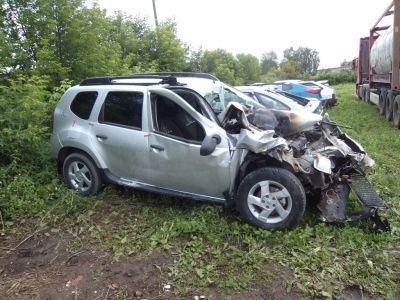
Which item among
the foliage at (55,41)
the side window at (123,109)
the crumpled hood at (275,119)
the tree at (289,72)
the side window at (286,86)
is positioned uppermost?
the foliage at (55,41)

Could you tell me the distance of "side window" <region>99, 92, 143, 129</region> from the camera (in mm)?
Answer: 5156

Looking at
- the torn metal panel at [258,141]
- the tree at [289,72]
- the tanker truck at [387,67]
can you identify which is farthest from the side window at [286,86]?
the tree at [289,72]

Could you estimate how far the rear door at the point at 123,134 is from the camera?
5090mm

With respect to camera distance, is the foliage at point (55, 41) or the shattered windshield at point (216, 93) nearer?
the shattered windshield at point (216, 93)

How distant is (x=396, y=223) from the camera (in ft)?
15.0

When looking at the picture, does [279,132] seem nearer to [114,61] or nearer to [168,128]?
[168,128]

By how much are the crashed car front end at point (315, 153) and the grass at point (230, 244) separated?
0.27 metres

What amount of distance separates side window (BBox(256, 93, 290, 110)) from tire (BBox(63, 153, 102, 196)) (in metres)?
3.68

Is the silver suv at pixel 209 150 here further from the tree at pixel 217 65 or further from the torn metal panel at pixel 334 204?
the tree at pixel 217 65

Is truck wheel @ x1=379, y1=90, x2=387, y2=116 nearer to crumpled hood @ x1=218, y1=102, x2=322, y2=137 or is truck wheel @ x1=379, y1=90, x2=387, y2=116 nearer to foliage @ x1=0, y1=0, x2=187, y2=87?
foliage @ x1=0, y1=0, x2=187, y2=87

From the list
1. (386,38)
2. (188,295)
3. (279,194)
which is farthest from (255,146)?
(386,38)

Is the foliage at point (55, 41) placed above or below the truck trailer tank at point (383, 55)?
above

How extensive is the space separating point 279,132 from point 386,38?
9482 mm

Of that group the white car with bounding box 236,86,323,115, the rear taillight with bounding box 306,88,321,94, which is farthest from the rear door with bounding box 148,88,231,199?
the rear taillight with bounding box 306,88,321,94
